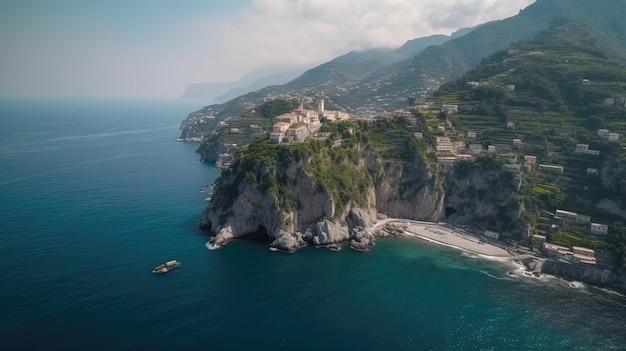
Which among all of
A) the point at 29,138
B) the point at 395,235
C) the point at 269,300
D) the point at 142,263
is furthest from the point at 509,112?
the point at 29,138

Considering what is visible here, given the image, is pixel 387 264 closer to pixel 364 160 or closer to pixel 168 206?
pixel 364 160

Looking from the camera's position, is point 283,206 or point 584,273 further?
point 283,206

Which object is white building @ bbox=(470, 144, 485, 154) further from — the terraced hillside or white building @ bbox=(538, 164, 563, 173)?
white building @ bbox=(538, 164, 563, 173)

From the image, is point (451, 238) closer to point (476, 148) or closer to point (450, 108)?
point (476, 148)

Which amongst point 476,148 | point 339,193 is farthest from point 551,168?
point 339,193

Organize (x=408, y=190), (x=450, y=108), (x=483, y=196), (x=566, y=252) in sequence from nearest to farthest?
(x=566, y=252), (x=483, y=196), (x=408, y=190), (x=450, y=108)
